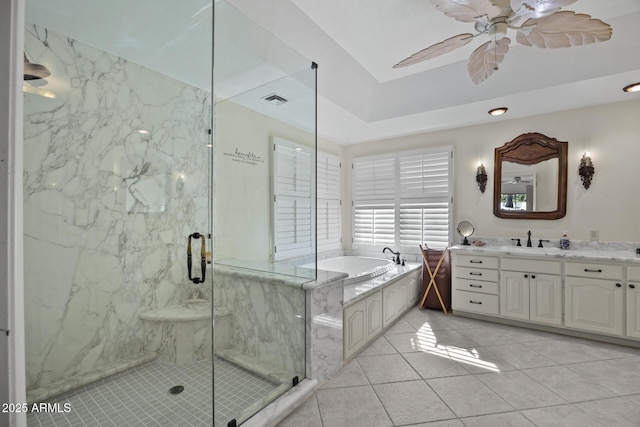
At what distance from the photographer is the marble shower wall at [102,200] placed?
197cm

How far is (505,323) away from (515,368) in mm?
1082

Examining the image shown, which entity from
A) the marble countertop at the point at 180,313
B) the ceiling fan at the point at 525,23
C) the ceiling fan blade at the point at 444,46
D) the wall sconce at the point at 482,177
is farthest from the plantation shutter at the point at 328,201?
the ceiling fan at the point at 525,23

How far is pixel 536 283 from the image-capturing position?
312 cm

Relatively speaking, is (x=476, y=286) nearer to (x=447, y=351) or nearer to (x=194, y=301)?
(x=447, y=351)

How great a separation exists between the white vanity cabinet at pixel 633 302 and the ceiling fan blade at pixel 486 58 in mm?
2386

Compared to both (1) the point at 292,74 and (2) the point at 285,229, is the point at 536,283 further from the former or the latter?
(1) the point at 292,74

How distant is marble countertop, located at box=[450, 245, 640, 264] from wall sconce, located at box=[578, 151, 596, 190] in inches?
28.6

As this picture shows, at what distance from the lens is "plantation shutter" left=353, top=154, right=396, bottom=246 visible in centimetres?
452

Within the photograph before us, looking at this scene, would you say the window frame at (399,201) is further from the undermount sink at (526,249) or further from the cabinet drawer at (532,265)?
the cabinet drawer at (532,265)

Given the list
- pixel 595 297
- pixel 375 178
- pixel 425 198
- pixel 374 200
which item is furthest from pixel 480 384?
pixel 375 178

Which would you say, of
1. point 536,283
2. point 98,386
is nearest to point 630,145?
point 536,283

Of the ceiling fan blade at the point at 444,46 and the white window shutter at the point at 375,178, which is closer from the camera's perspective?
the ceiling fan blade at the point at 444,46

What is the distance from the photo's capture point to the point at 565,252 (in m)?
3.11

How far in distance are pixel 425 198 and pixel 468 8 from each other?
9.80ft
